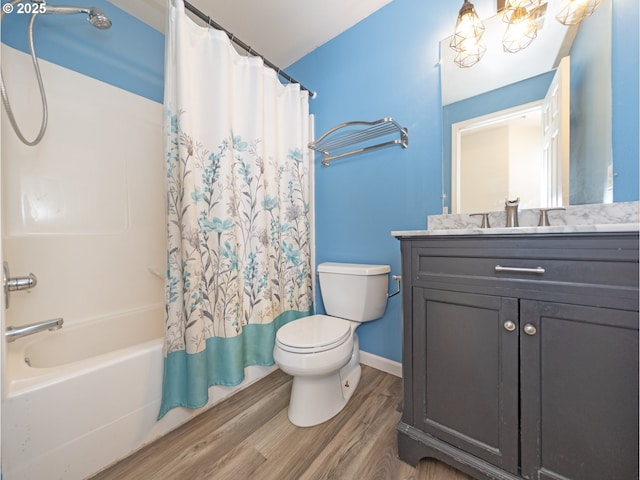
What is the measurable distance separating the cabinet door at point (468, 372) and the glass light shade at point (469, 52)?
1.24m

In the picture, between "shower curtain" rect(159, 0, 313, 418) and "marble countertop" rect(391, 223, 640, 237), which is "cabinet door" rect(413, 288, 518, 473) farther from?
"shower curtain" rect(159, 0, 313, 418)

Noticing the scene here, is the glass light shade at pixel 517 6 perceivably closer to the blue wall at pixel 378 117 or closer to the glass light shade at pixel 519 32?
the glass light shade at pixel 519 32

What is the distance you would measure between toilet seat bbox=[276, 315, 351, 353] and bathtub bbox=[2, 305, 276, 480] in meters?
0.58

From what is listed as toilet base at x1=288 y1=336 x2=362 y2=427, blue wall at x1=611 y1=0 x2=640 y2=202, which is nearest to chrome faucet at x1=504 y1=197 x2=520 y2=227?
blue wall at x1=611 y1=0 x2=640 y2=202

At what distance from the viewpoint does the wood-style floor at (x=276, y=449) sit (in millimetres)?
926

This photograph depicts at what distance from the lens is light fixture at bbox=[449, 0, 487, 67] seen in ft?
3.73

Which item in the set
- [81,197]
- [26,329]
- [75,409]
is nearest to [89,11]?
[81,197]

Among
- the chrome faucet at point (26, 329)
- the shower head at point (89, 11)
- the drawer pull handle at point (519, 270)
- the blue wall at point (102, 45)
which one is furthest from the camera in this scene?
the blue wall at point (102, 45)

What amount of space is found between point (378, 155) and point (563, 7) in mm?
972

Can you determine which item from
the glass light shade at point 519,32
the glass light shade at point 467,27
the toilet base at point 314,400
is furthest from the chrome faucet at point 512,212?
the toilet base at point 314,400

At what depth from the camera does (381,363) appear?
1.60 metres

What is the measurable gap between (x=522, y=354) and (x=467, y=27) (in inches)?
57.8

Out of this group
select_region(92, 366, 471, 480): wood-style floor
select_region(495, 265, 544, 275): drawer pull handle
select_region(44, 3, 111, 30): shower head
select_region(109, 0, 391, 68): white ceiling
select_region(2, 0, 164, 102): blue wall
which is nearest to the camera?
select_region(495, 265, 544, 275): drawer pull handle

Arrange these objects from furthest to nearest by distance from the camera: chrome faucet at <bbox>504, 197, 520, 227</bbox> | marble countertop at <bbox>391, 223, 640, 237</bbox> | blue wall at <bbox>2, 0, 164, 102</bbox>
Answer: blue wall at <bbox>2, 0, 164, 102</bbox>, chrome faucet at <bbox>504, 197, 520, 227</bbox>, marble countertop at <bbox>391, 223, 640, 237</bbox>
